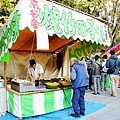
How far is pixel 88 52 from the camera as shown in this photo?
766 centimetres

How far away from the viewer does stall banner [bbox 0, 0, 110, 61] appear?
172 inches

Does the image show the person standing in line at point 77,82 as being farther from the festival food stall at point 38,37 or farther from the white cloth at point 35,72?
the white cloth at point 35,72

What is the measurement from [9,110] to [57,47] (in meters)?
3.24

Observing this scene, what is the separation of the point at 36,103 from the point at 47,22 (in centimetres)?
208

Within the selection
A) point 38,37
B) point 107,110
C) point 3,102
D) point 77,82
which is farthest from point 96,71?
point 38,37

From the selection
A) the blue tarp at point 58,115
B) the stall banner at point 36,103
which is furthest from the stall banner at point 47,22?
the blue tarp at point 58,115

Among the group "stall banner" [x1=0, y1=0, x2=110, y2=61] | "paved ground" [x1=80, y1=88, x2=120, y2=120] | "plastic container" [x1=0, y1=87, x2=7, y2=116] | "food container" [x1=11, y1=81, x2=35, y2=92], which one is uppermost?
"stall banner" [x1=0, y1=0, x2=110, y2=61]

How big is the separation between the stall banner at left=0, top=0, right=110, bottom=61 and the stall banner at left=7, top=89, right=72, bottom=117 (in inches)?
48.5

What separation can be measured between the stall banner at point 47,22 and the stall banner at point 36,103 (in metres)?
1.23

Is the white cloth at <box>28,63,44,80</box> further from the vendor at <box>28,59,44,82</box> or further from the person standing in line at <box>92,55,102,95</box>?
the person standing in line at <box>92,55,102,95</box>

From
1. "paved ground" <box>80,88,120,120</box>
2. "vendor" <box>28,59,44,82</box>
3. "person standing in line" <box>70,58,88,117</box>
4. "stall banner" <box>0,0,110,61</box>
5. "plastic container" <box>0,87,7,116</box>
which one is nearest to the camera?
"stall banner" <box>0,0,110,61</box>

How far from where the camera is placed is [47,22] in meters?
4.65

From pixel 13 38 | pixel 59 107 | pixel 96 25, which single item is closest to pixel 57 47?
pixel 96 25

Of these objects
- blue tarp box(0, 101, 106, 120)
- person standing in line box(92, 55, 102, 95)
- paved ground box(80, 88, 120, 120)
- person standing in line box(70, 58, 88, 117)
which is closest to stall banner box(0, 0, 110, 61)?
person standing in line box(70, 58, 88, 117)
